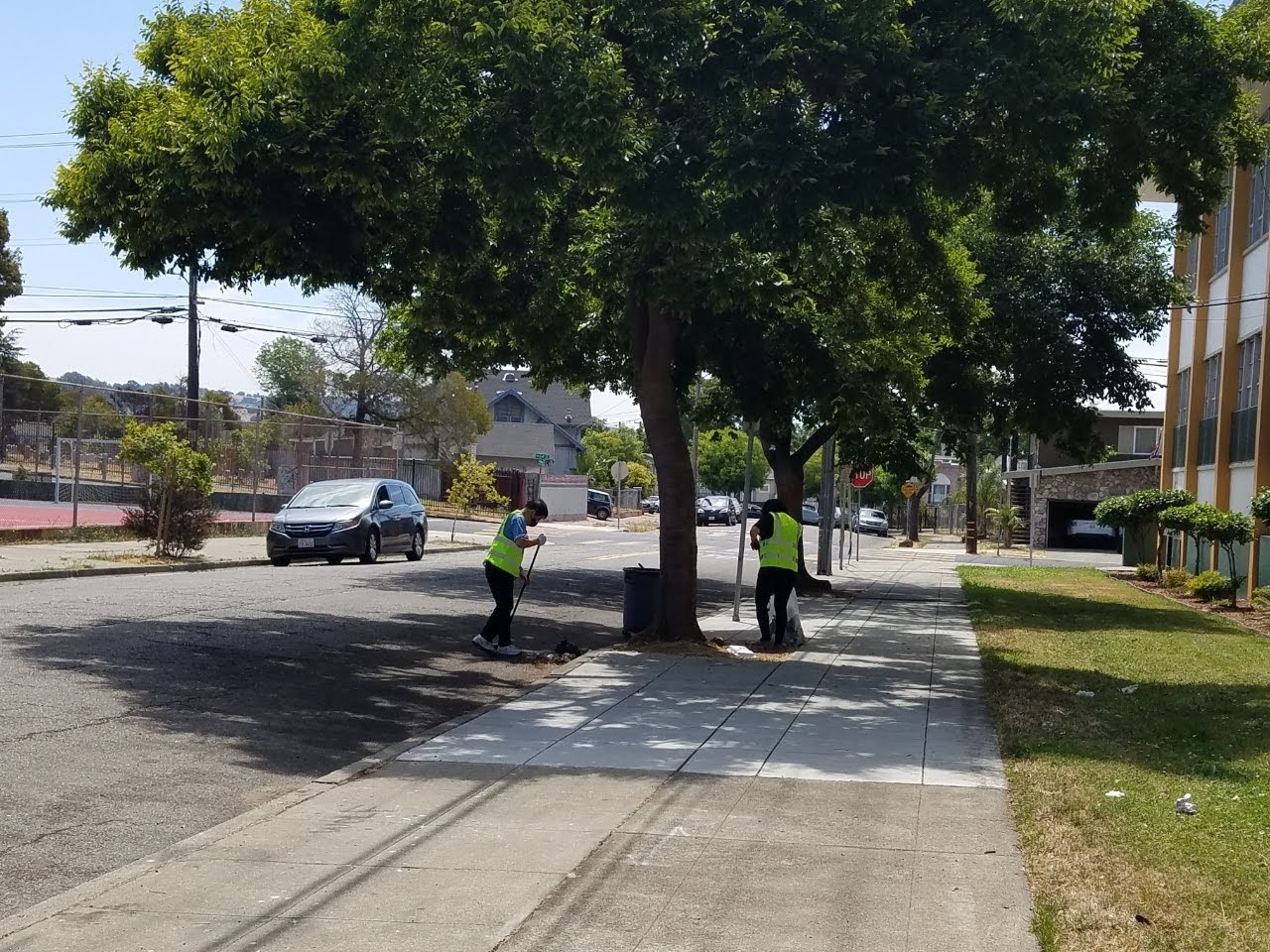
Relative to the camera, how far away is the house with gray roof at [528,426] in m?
81.5

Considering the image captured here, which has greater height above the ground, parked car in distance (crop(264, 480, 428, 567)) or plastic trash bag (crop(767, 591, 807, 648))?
parked car in distance (crop(264, 480, 428, 567))

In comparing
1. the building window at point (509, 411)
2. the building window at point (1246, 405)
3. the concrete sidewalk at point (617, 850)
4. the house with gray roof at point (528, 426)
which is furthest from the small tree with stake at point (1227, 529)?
the building window at point (509, 411)

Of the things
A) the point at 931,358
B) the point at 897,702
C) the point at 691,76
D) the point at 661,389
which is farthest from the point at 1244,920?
the point at 931,358

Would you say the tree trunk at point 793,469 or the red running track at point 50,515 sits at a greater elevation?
the tree trunk at point 793,469

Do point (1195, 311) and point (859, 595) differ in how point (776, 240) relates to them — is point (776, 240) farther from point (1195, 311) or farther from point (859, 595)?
point (1195, 311)

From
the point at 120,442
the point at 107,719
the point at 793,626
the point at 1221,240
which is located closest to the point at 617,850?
the point at 107,719

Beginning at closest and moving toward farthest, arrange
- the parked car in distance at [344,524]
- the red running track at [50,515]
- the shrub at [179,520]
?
the shrub at [179,520], the parked car in distance at [344,524], the red running track at [50,515]

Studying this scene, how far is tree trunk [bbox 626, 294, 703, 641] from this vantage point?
14.6 metres

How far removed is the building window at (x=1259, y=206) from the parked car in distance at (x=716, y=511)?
41.7 meters

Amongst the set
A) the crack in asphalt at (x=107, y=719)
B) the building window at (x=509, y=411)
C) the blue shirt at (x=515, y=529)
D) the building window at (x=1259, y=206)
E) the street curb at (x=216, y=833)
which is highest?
the building window at (x=1259, y=206)

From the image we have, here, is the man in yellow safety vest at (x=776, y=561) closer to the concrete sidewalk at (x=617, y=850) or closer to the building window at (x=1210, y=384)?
the concrete sidewalk at (x=617, y=850)

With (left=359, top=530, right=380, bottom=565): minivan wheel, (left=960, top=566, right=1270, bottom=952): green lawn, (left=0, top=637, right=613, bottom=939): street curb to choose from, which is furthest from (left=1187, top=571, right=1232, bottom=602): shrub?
(left=0, top=637, right=613, bottom=939): street curb

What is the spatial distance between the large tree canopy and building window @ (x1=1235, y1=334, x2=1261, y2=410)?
12.7 meters

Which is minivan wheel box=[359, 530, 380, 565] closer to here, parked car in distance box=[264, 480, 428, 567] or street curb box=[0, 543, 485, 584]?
parked car in distance box=[264, 480, 428, 567]
